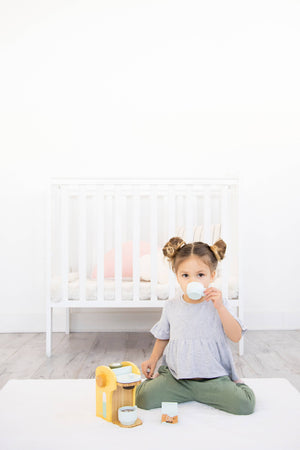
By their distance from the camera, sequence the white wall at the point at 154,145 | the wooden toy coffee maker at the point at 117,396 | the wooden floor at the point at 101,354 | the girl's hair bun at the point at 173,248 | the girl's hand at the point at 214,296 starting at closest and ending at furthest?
the wooden toy coffee maker at the point at 117,396 → the girl's hand at the point at 214,296 → the girl's hair bun at the point at 173,248 → the wooden floor at the point at 101,354 → the white wall at the point at 154,145

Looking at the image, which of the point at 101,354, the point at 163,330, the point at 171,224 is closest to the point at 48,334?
the point at 101,354

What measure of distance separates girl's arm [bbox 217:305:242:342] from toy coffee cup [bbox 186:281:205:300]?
0.07 meters

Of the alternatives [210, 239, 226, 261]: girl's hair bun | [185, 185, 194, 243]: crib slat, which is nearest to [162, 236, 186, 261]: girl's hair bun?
[210, 239, 226, 261]: girl's hair bun

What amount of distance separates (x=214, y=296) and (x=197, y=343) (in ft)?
0.55

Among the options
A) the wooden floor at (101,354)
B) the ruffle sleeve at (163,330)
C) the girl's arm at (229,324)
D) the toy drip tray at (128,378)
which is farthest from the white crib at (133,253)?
the toy drip tray at (128,378)

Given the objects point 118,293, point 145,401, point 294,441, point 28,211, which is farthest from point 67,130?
point 294,441

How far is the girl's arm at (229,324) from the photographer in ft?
4.26

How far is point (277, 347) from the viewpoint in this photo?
2.32 meters

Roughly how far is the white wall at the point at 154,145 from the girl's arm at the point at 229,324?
1504mm

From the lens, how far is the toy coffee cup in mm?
1271

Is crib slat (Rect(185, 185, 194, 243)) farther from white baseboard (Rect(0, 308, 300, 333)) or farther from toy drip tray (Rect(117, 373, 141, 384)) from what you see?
toy drip tray (Rect(117, 373, 141, 384))

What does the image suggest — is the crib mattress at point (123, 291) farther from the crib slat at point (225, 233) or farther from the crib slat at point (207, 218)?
the crib slat at point (207, 218)

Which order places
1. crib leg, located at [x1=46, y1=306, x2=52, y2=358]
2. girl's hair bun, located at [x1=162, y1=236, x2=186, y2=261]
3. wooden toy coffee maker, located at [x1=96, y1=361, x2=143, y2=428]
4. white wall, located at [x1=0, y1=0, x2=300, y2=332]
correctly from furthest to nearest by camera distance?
white wall, located at [x1=0, y1=0, x2=300, y2=332] < crib leg, located at [x1=46, y1=306, x2=52, y2=358] < girl's hair bun, located at [x1=162, y1=236, x2=186, y2=261] < wooden toy coffee maker, located at [x1=96, y1=361, x2=143, y2=428]

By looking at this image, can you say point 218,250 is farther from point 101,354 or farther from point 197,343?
point 101,354
